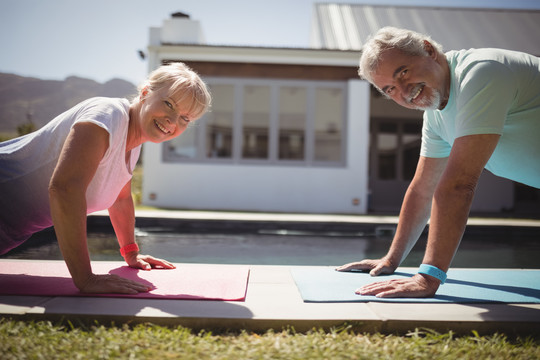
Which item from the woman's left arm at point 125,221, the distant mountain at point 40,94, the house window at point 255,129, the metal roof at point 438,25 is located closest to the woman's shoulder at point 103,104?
the woman's left arm at point 125,221

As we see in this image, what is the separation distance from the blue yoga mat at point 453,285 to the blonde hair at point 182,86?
3.40 ft

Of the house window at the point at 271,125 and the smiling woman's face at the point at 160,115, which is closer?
the smiling woman's face at the point at 160,115

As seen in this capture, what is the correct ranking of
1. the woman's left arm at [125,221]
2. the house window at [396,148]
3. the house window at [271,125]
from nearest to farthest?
1. the woman's left arm at [125,221]
2. the house window at [271,125]
3. the house window at [396,148]

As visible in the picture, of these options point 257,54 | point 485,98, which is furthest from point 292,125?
point 485,98

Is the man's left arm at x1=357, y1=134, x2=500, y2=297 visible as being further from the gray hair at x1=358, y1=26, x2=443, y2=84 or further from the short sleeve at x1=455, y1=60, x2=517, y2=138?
the gray hair at x1=358, y1=26, x2=443, y2=84

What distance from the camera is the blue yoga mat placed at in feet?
5.59

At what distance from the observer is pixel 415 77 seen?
1.81m

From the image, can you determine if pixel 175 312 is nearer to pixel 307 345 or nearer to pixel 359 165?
pixel 307 345

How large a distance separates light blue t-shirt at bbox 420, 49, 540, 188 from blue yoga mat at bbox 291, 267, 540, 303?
0.60 meters

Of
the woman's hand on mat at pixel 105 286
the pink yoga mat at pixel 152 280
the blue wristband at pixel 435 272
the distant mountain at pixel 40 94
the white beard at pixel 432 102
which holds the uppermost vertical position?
the distant mountain at pixel 40 94

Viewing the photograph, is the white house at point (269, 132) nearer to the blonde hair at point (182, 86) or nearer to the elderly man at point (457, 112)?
the elderly man at point (457, 112)

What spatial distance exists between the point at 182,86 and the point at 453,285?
1.75m

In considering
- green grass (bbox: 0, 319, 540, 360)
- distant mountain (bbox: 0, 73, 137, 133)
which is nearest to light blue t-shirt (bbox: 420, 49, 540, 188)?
green grass (bbox: 0, 319, 540, 360)

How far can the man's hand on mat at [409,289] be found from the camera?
1.69m
